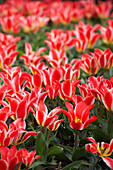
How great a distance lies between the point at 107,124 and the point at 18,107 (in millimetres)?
453

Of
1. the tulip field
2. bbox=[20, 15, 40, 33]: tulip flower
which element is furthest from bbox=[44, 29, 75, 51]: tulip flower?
bbox=[20, 15, 40, 33]: tulip flower

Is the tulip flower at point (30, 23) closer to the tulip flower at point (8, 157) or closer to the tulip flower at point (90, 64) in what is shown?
the tulip flower at point (90, 64)

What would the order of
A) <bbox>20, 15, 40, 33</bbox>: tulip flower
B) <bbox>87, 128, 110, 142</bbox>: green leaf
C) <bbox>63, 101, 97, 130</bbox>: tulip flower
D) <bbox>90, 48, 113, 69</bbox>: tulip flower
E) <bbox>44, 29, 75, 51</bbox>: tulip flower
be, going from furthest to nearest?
<bbox>20, 15, 40, 33</bbox>: tulip flower, <bbox>44, 29, 75, 51</bbox>: tulip flower, <bbox>90, 48, 113, 69</bbox>: tulip flower, <bbox>87, 128, 110, 142</bbox>: green leaf, <bbox>63, 101, 97, 130</bbox>: tulip flower

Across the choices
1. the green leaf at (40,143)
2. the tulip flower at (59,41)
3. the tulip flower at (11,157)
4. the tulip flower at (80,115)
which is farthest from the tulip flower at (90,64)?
the tulip flower at (11,157)

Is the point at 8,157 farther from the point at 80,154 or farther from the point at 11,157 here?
the point at 80,154

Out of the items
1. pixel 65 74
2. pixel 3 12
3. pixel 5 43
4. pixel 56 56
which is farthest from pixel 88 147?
pixel 3 12

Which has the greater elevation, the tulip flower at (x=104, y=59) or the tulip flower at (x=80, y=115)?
the tulip flower at (x=104, y=59)

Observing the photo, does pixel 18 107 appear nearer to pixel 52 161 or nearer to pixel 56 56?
pixel 52 161

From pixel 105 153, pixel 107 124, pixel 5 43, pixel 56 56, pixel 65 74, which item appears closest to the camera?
pixel 105 153

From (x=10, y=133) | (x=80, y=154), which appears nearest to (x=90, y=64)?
(x=80, y=154)

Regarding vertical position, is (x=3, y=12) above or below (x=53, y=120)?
above

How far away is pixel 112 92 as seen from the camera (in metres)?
1.11

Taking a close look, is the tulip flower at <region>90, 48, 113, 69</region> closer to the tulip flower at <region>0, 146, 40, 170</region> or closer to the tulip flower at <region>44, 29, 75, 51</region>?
the tulip flower at <region>44, 29, 75, 51</region>

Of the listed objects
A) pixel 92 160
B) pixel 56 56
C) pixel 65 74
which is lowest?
pixel 92 160
